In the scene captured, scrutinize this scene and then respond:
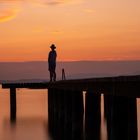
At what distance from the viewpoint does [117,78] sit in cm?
1164

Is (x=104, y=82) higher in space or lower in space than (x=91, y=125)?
higher

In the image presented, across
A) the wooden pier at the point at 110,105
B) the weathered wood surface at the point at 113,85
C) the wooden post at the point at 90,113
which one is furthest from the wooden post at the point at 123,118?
the wooden post at the point at 90,113

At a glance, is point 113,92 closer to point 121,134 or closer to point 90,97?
point 121,134

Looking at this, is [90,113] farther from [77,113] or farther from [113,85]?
[113,85]

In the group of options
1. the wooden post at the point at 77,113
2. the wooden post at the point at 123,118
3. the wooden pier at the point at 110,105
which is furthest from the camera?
the wooden post at the point at 77,113

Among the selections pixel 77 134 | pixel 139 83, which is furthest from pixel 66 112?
pixel 139 83

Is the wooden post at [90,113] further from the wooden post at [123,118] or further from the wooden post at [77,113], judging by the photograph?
the wooden post at [123,118]

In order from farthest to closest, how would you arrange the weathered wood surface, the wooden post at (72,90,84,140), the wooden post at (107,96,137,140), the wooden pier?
the wooden post at (72,90,84,140)
the wooden post at (107,96,137,140)
the wooden pier
the weathered wood surface

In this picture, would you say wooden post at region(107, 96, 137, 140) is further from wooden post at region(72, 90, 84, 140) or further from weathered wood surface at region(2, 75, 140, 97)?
wooden post at region(72, 90, 84, 140)

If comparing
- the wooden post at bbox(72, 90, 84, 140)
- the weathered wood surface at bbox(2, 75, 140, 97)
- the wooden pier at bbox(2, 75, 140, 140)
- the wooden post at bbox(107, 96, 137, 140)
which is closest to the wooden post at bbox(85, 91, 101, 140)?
the wooden pier at bbox(2, 75, 140, 140)

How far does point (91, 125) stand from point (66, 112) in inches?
102

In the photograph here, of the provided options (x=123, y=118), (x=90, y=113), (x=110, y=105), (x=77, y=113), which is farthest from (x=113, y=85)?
(x=90, y=113)

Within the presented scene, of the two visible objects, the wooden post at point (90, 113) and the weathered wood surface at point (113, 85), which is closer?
the weathered wood surface at point (113, 85)

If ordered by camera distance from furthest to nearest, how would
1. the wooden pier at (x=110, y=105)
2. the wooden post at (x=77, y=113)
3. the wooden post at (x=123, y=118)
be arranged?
1. the wooden post at (x=77, y=113)
2. the wooden post at (x=123, y=118)
3. the wooden pier at (x=110, y=105)
